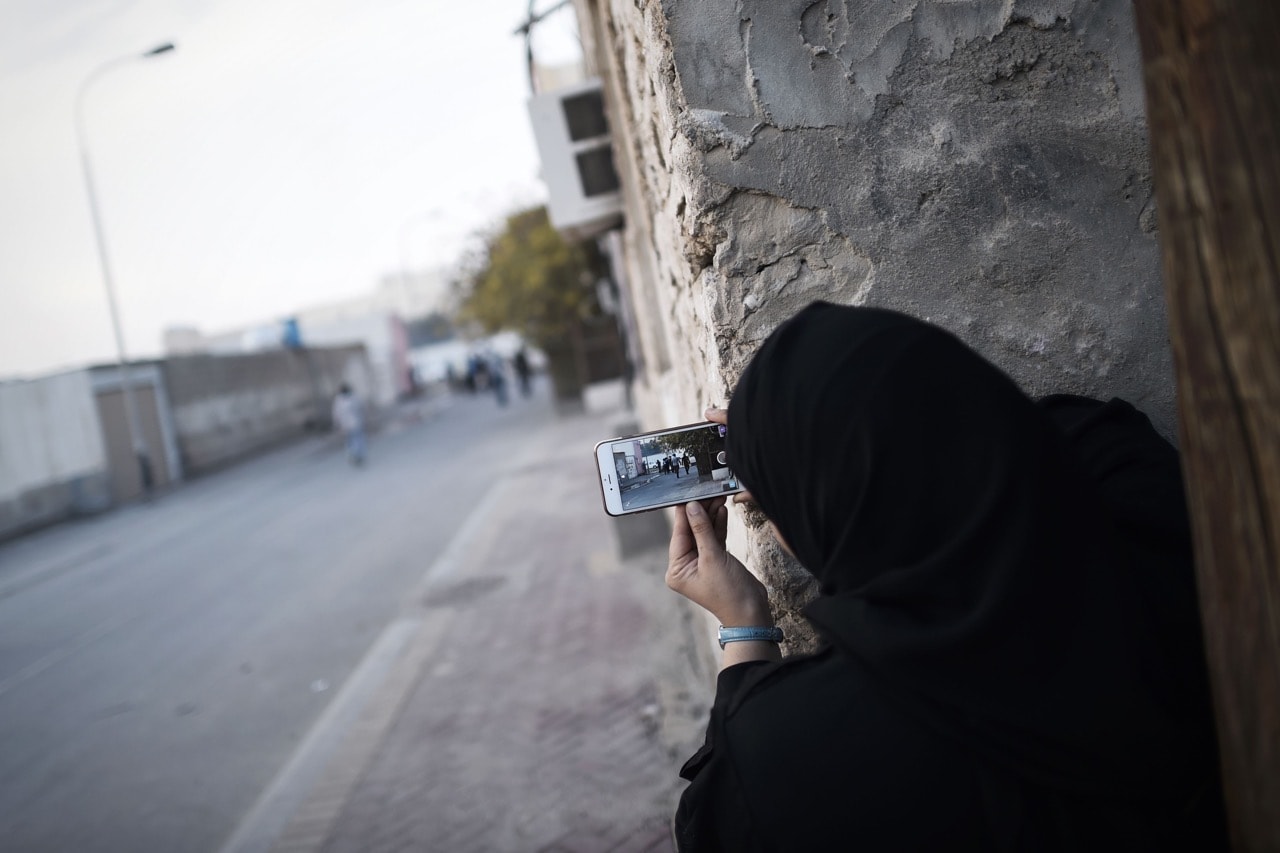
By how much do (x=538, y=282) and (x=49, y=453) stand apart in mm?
9663

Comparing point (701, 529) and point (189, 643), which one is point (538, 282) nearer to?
point (189, 643)

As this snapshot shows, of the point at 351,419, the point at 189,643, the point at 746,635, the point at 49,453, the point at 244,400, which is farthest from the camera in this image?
the point at 244,400

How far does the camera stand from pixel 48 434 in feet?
52.4

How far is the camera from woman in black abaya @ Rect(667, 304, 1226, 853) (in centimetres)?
99

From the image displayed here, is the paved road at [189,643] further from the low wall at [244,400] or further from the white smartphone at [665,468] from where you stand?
the low wall at [244,400]

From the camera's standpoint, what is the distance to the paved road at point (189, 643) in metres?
4.39

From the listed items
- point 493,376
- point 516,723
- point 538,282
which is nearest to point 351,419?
point 538,282

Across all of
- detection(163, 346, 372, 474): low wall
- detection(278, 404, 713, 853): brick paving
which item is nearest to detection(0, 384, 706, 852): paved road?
detection(278, 404, 713, 853): brick paving

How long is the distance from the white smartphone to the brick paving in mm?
1986

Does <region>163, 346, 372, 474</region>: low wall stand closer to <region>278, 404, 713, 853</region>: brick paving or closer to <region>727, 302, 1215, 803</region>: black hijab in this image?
<region>278, 404, 713, 853</region>: brick paving

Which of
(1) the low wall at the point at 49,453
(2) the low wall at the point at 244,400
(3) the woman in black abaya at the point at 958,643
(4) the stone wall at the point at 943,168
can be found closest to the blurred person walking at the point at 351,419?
(1) the low wall at the point at 49,453

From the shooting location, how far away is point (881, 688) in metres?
1.05

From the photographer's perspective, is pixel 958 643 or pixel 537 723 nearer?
pixel 958 643

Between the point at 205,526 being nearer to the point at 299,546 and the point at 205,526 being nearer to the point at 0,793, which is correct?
the point at 299,546
